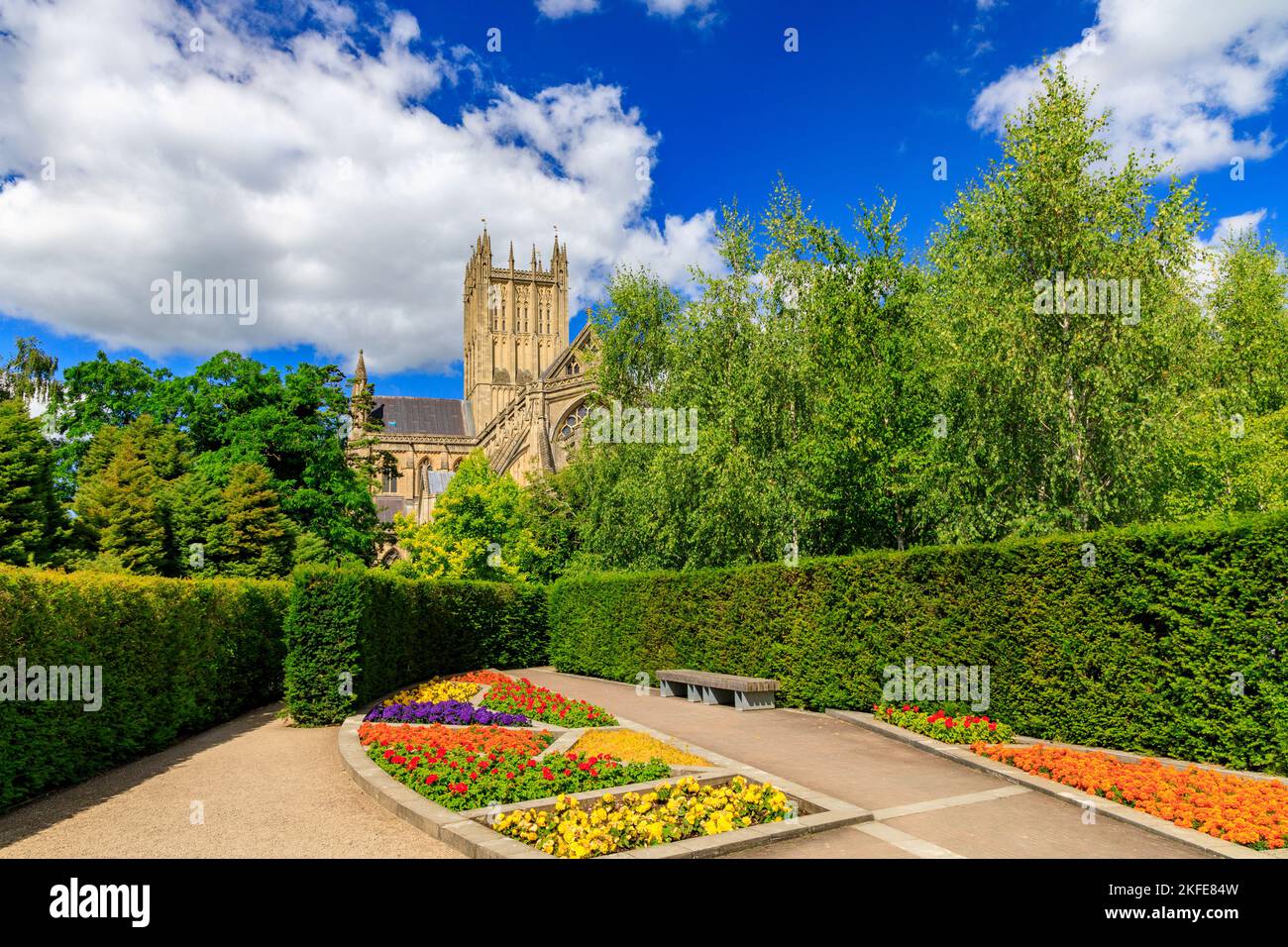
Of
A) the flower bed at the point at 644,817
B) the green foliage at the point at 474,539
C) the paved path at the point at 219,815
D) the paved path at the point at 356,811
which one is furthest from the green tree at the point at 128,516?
the flower bed at the point at 644,817

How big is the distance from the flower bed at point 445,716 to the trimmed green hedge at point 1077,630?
19.5 ft

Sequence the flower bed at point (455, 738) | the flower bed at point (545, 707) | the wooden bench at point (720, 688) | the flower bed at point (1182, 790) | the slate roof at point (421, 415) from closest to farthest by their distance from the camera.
→ the flower bed at point (1182, 790), the flower bed at point (455, 738), the flower bed at point (545, 707), the wooden bench at point (720, 688), the slate roof at point (421, 415)

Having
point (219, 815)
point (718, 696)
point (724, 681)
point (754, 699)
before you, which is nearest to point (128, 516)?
point (718, 696)

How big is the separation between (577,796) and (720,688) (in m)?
9.71

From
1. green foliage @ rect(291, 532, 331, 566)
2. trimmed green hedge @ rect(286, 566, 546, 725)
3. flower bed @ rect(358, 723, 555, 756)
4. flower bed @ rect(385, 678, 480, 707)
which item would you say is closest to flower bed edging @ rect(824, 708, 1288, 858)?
flower bed @ rect(358, 723, 555, 756)

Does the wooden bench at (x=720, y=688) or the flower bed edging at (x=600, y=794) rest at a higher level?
the flower bed edging at (x=600, y=794)

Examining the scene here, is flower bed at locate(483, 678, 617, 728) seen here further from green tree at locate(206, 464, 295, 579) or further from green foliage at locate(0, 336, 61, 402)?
green foliage at locate(0, 336, 61, 402)

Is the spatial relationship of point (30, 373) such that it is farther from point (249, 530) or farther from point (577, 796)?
point (577, 796)

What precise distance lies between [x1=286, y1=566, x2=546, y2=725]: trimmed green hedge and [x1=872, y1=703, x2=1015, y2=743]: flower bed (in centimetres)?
987

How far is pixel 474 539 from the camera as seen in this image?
39188 mm

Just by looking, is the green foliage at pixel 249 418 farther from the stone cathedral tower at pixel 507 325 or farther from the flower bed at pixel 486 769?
the stone cathedral tower at pixel 507 325

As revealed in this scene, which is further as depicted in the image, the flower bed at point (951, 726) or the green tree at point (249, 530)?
the green tree at point (249, 530)

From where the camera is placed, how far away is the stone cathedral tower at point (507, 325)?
94.9 m
